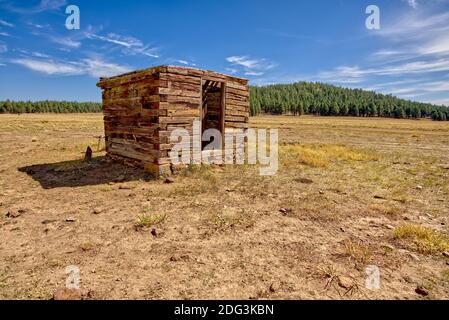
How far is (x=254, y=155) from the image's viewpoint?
1406cm

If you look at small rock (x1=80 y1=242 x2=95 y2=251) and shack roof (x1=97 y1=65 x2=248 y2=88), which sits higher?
shack roof (x1=97 y1=65 x2=248 y2=88)

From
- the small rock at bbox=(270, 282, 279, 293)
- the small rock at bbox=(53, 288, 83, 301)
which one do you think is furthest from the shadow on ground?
the small rock at bbox=(270, 282, 279, 293)

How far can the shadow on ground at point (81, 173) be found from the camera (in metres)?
8.96

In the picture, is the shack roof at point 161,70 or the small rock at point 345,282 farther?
A: the shack roof at point 161,70

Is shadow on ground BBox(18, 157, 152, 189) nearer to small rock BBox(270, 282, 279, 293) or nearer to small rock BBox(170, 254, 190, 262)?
small rock BBox(170, 254, 190, 262)

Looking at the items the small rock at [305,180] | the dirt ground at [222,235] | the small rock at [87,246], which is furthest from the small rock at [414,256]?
the small rock at [87,246]

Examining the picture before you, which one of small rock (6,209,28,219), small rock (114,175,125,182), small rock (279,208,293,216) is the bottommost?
small rock (279,208,293,216)

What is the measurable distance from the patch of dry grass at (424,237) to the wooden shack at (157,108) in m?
6.83

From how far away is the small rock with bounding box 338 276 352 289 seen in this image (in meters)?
3.60

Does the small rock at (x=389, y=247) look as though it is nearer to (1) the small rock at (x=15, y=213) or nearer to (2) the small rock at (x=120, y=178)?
(1) the small rock at (x=15, y=213)

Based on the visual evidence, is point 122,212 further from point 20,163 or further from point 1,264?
point 20,163

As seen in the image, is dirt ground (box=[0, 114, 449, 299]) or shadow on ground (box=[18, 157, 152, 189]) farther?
shadow on ground (box=[18, 157, 152, 189])

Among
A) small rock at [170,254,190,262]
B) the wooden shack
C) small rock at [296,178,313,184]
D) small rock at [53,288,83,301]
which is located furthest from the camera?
small rock at [296,178,313,184]

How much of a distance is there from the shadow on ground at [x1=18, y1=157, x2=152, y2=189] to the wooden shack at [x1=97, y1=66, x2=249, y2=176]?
0.45 meters
